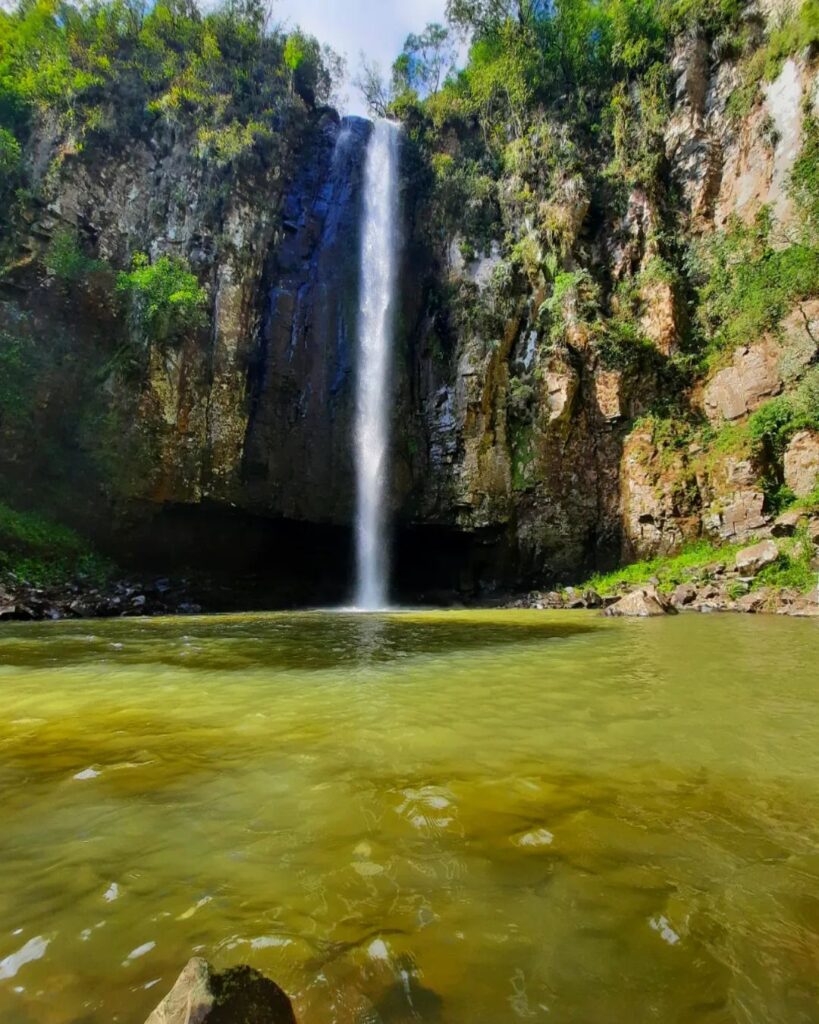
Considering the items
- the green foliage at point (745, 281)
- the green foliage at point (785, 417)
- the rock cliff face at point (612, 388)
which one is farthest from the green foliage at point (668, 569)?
the green foliage at point (745, 281)

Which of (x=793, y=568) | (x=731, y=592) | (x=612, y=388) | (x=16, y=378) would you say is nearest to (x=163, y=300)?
(x=16, y=378)

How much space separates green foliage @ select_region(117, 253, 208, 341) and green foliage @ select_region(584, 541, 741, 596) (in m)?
16.2

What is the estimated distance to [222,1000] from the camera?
1065 mm

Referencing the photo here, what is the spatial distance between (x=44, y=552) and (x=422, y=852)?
716 inches

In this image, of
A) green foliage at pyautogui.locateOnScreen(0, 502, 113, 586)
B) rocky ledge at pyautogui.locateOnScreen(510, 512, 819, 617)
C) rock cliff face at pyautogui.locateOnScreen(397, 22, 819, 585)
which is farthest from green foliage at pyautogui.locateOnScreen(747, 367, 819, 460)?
green foliage at pyautogui.locateOnScreen(0, 502, 113, 586)

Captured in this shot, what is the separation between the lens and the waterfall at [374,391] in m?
21.0

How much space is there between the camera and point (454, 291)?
22562 millimetres

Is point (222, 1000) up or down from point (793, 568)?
down

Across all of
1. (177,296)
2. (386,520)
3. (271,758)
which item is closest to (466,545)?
(386,520)

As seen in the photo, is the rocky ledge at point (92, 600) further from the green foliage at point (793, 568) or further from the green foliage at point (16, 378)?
the green foliage at point (793, 568)

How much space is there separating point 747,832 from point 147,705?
410 centimetres

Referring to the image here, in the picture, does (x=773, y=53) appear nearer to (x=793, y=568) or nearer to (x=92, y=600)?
(x=793, y=568)

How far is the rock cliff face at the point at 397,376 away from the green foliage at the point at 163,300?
61 cm

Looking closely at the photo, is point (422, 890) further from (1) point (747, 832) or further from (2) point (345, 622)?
(2) point (345, 622)
